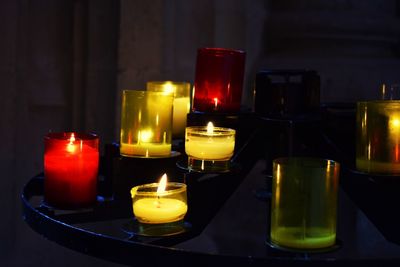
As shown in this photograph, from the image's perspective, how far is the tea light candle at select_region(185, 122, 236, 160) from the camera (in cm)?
113

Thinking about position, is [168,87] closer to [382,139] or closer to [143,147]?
[143,147]

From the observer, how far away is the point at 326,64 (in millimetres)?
2230

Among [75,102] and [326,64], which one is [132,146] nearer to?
[75,102]

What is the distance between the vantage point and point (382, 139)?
1080 mm

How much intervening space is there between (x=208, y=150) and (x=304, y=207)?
295 millimetres

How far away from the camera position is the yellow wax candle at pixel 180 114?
57.2 inches

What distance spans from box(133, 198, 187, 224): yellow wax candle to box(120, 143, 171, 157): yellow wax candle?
213 millimetres

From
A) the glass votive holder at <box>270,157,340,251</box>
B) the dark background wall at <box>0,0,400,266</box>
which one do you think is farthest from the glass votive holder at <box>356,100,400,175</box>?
the dark background wall at <box>0,0,400,266</box>

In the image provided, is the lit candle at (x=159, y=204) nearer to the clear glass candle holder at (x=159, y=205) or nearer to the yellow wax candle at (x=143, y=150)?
the clear glass candle holder at (x=159, y=205)

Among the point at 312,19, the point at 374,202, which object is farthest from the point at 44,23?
the point at 374,202

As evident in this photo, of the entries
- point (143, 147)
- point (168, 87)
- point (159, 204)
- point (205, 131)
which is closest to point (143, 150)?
point (143, 147)

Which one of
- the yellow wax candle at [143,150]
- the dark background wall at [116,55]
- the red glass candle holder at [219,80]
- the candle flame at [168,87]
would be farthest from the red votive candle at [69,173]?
the dark background wall at [116,55]

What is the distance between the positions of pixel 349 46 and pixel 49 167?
1463mm

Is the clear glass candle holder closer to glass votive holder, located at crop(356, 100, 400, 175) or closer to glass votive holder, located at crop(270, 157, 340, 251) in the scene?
glass votive holder, located at crop(270, 157, 340, 251)
